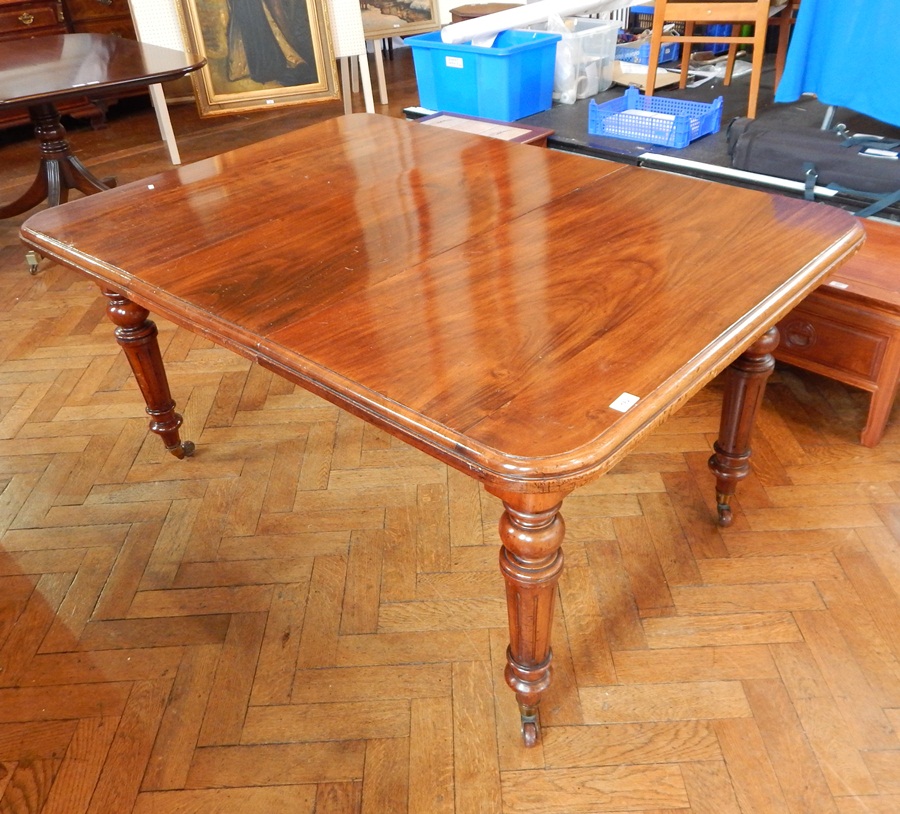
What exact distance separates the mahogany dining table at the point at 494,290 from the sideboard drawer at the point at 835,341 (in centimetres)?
51

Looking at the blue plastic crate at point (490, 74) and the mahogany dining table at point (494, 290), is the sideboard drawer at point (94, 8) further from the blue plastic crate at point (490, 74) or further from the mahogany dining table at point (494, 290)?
the mahogany dining table at point (494, 290)

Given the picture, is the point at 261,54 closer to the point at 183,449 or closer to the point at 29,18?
the point at 29,18

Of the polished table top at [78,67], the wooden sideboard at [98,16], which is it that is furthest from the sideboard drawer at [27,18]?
the polished table top at [78,67]

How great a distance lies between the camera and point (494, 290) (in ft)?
4.00

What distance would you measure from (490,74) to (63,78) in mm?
1674

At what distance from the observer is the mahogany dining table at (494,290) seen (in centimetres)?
96

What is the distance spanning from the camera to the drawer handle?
193cm

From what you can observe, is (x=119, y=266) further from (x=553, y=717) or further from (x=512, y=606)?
(x=553, y=717)

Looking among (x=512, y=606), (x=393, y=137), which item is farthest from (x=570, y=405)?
(x=393, y=137)

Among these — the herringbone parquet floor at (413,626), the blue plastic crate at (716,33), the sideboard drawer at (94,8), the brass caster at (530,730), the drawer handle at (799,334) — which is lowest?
the herringbone parquet floor at (413,626)

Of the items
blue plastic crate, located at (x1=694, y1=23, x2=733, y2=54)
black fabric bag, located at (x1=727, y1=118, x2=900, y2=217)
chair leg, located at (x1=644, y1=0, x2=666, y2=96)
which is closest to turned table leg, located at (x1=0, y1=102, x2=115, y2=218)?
chair leg, located at (x1=644, y1=0, x2=666, y2=96)

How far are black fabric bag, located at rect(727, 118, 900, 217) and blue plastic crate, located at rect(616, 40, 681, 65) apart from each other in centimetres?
146

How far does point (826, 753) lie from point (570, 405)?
840 millimetres

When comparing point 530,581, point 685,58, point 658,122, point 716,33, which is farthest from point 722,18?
point 530,581
